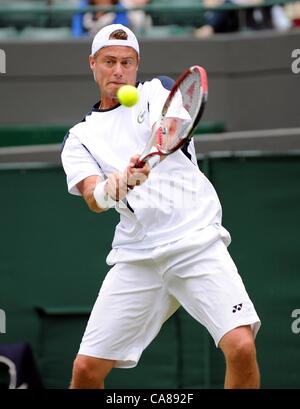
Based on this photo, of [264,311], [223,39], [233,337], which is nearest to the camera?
[233,337]

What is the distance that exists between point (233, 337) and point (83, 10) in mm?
5320

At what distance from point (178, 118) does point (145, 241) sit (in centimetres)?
70

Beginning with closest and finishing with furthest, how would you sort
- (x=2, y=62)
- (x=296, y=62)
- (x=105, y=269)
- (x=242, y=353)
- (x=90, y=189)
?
(x=242, y=353)
(x=90, y=189)
(x=105, y=269)
(x=296, y=62)
(x=2, y=62)

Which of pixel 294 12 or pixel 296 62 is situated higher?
pixel 294 12

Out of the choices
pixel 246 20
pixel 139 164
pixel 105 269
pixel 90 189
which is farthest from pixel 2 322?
pixel 246 20

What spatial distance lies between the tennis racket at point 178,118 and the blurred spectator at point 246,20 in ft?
15.3

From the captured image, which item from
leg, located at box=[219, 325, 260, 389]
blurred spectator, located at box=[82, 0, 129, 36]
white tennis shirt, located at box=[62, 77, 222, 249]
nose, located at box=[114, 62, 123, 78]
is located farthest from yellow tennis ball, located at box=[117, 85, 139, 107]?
blurred spectator, located at box=[82, 0, 129, 36]

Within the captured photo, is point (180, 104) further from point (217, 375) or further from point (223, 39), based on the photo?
point (223, 39)

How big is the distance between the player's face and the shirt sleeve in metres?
0.32

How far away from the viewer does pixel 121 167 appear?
20.1ft

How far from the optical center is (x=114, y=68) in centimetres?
621

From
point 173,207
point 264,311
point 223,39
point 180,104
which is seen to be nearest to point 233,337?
point 173,207

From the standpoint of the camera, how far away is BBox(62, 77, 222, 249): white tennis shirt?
6.03 m

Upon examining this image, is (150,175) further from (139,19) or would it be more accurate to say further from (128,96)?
(139,19)
